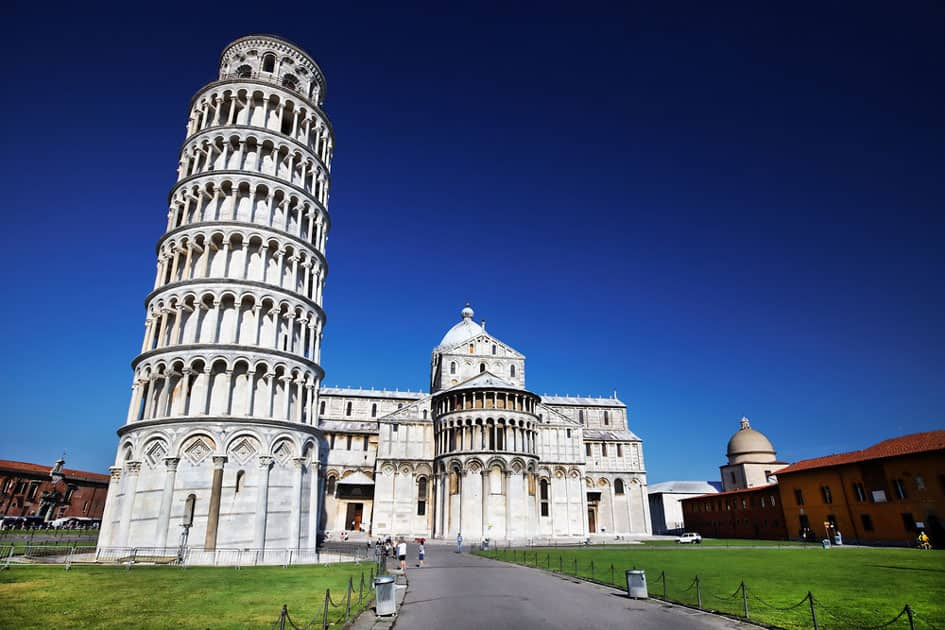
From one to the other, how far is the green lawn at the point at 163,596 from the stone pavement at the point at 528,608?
78.8 inches

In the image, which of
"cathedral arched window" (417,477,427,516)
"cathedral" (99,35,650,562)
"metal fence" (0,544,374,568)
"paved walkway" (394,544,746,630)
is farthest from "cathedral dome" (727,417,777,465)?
"metal fence" (0,544,374,568)

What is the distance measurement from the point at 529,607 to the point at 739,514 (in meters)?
61.7

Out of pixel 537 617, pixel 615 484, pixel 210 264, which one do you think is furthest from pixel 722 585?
pixel 615 484

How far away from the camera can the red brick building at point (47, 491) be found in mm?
60312

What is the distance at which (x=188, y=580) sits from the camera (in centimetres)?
2030

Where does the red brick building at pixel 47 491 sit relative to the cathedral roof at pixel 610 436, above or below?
below

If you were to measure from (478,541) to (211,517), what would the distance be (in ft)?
94.4

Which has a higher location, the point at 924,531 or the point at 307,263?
the point at 307,263

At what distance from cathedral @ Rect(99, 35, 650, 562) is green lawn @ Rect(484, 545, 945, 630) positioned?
1600 centimetres

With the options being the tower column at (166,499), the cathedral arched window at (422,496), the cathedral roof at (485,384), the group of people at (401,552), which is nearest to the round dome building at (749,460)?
the cathedral roof at (485,384)

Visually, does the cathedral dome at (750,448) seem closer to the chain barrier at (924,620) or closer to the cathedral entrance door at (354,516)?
the cathedral entrance door at (354,516)

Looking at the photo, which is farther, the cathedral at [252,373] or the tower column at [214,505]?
the cathedral at [252,373]

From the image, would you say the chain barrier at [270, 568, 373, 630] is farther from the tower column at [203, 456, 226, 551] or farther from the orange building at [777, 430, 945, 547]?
the orange building at [777, 430, 945, 547]

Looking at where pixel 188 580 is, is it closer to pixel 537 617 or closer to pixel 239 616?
pixel 239 616
